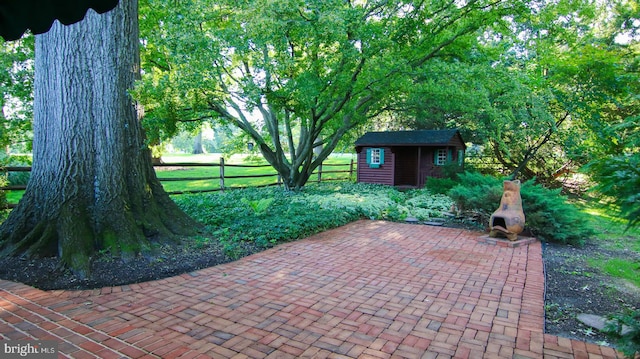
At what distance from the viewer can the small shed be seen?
15.5 m

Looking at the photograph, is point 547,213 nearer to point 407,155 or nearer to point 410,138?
point 410,138

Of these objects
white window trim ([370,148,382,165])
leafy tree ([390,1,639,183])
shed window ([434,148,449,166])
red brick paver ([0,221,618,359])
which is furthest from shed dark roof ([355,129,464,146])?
red brick paver ([0,221,618,359])

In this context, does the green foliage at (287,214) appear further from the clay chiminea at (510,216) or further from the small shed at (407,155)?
the small shed at (407,155)

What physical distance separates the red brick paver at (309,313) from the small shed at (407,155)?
10762 millimetres

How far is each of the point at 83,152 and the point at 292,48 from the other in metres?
6.34

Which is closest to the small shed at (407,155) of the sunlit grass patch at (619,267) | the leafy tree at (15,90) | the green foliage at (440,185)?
the green foliage at (440,185)

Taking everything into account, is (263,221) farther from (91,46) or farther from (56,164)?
(91,46)

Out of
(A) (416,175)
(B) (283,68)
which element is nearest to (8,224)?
(B) (283,68)

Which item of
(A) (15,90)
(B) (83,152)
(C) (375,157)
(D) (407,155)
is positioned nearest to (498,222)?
(B) (83,152)

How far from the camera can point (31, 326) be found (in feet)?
9.74

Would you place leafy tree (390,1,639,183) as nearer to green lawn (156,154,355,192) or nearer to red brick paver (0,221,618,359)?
red brick paver (0,221,618,359)

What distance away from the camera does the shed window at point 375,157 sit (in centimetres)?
1645

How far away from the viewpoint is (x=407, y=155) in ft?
56.6

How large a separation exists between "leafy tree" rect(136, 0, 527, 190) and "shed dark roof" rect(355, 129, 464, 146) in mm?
5034
